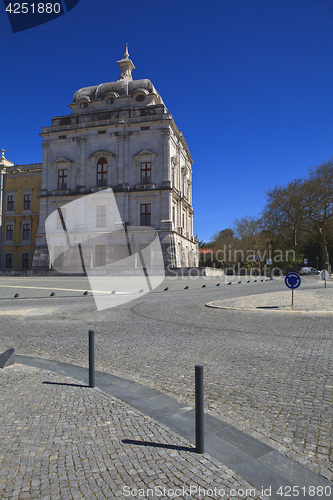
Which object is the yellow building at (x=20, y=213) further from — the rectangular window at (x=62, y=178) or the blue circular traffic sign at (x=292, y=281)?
the blue circular traffic sign at (x=292, y=281)

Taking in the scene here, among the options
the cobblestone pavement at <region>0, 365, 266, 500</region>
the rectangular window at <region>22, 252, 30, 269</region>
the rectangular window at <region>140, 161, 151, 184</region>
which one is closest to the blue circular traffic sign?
the cobblestone pavement at <region>0, 365, 266, 500</region>

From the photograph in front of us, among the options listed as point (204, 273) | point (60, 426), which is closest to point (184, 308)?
point (60, 426)

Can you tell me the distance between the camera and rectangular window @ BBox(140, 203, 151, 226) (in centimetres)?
4546

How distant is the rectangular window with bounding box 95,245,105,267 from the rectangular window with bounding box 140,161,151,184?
10.5 meters

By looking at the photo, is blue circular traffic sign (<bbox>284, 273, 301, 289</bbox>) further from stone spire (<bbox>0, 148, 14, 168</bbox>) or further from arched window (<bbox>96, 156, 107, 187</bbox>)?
stone spire (<bbox>0, 148, 14, 168</bbox>)

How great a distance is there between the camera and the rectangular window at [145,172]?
152ft

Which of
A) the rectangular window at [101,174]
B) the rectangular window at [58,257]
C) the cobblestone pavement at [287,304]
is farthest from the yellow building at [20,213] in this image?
the cobblestone pavement at [287,304]

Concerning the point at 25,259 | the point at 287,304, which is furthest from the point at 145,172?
the point at 287,304

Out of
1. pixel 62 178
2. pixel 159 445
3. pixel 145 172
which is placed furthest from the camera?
pixel 62 178

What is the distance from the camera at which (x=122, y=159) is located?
46.4 metres

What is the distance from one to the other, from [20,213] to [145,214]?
22162mm

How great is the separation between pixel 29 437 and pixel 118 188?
44.4 metres

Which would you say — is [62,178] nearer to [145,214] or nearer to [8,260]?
[145,214]

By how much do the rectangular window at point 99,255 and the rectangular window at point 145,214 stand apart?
20.7ft
